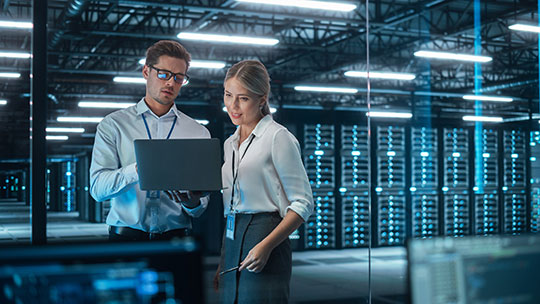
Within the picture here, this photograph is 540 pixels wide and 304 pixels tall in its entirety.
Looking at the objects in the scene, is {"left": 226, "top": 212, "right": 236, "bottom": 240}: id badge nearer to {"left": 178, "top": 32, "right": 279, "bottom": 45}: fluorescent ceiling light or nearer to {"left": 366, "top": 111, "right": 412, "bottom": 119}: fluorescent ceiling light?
{"left": 366, "top": 111, "right": 412, "bottom": 119}: fluorescent ceiling light

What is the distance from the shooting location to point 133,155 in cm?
192

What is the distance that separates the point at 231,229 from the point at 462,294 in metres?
1.05

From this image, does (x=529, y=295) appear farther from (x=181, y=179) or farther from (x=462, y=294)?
(x=181, y=179)

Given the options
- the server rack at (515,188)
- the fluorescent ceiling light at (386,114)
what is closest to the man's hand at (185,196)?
the fluorescent ceiling light at (386,114)

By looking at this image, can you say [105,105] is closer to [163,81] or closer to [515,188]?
[163,81]

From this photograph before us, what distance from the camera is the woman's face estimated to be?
182 centimetres

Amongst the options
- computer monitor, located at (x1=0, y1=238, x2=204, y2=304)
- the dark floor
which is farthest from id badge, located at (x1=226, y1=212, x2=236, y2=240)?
the dark floor

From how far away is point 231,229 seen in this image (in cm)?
184

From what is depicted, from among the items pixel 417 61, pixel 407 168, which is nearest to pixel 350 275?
pixel 407 168

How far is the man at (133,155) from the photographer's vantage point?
6.23ft

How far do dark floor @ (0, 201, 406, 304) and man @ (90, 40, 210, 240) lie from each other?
4.04ft

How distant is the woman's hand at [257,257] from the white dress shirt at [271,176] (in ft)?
0.44

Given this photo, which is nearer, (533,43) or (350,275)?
(533,43)

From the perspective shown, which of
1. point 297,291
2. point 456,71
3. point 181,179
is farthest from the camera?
point 297,291
